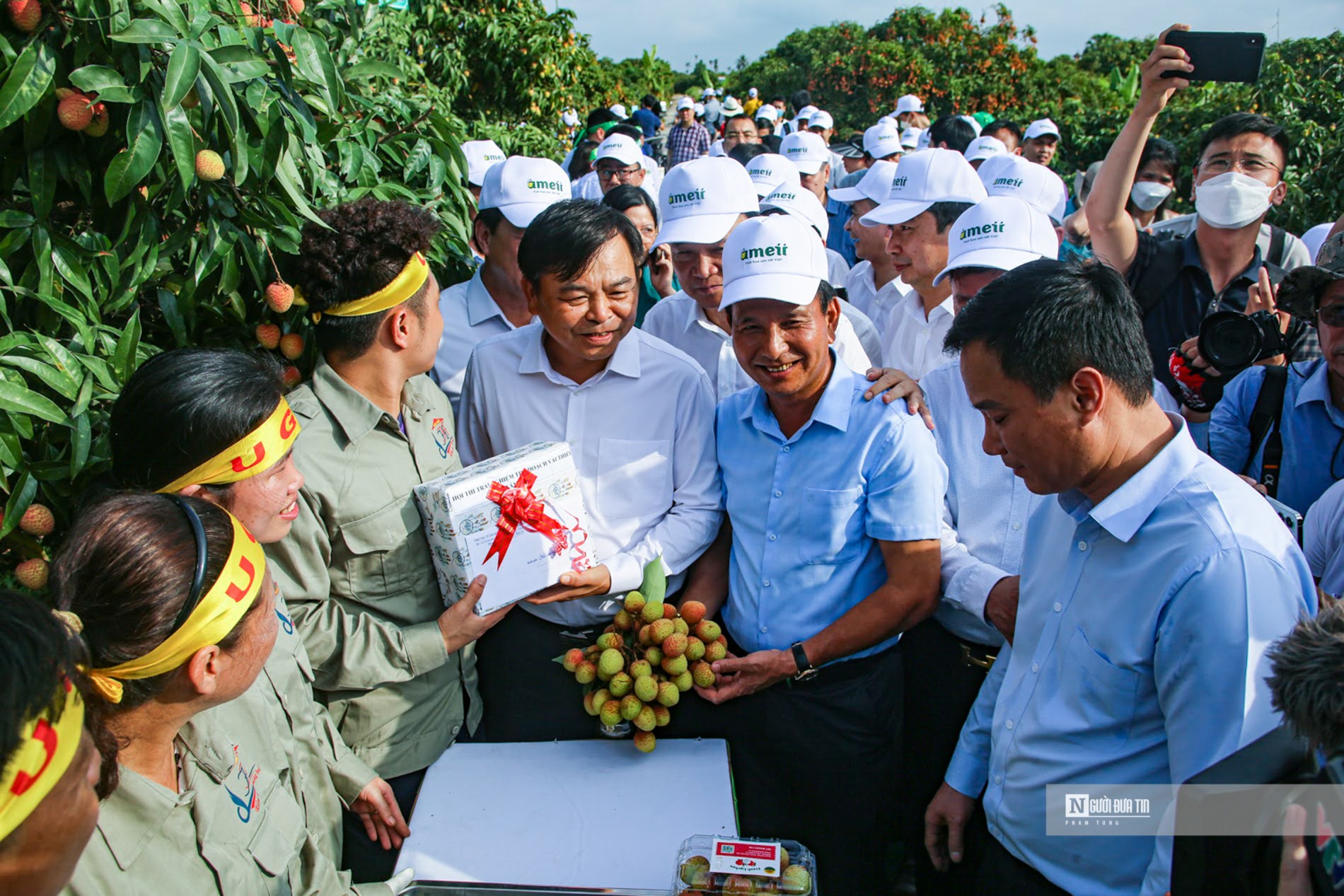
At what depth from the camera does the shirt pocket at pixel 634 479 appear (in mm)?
2645

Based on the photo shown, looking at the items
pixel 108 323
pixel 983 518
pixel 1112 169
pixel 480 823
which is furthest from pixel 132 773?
pixel 1112 169

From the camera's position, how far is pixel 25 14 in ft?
5.65

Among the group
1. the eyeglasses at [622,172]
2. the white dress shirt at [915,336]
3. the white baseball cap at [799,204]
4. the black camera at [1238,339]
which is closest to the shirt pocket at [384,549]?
the white dress shirt at [915,336]

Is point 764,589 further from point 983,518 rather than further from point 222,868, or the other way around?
point 222,868

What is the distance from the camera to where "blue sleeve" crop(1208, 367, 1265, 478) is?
274 cm

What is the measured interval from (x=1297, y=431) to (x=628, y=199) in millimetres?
2890

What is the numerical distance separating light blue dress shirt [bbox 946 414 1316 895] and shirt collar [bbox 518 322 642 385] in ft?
4.23

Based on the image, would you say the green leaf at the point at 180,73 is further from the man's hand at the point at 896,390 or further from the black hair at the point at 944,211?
the black hair at the point at 944,211

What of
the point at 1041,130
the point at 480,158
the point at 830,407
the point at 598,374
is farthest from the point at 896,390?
the point at 1041,130

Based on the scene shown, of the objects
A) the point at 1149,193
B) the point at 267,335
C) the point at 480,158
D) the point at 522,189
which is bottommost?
the point at 267,335

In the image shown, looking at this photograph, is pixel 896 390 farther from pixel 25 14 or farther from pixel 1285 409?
pixel 25 14

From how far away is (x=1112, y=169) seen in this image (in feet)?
10.6

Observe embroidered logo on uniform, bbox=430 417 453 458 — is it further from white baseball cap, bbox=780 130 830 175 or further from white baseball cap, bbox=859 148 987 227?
white baseball cap, bbox=780 130 830 175

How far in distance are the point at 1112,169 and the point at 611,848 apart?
2918 millimetres
